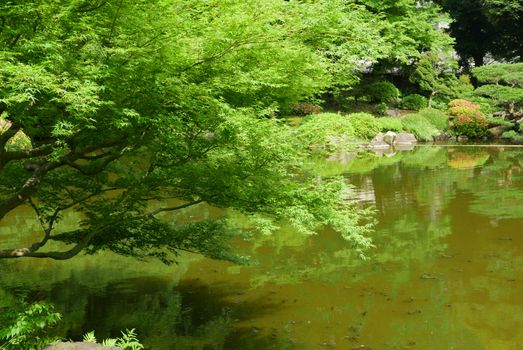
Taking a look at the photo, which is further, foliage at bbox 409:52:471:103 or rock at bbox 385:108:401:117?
foliage at bbox 409:52:471:103

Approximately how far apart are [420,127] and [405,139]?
1210 mm

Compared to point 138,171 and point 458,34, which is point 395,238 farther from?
point 458,34

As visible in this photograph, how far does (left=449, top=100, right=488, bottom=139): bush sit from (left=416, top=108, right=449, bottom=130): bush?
20.5 inches

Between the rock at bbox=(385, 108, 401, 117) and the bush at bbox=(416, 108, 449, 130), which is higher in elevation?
the rock at bbox=(385, 108, 401, 117)

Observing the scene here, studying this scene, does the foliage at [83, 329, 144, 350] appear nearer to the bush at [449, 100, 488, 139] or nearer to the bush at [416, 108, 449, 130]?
the bush at [449, 100, 488, 139]

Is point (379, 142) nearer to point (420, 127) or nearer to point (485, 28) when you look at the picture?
point (420, 127)

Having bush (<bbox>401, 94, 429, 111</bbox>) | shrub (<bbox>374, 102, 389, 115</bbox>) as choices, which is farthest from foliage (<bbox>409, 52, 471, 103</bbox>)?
shrub (<bbox>374, 102, 389, 115</bbox>)

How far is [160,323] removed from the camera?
22.2 ft

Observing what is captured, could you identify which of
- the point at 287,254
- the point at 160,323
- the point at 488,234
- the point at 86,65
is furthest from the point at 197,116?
the point at 488,234

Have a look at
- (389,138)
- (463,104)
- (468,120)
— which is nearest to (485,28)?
(463,104)

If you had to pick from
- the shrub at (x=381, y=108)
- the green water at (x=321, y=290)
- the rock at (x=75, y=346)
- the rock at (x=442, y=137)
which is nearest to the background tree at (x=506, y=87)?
the rock at (x=442, y=137)

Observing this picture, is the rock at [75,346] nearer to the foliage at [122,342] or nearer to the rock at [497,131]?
the foliage at [122,342]

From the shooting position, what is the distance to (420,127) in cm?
2997

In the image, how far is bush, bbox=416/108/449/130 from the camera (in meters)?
30.8
